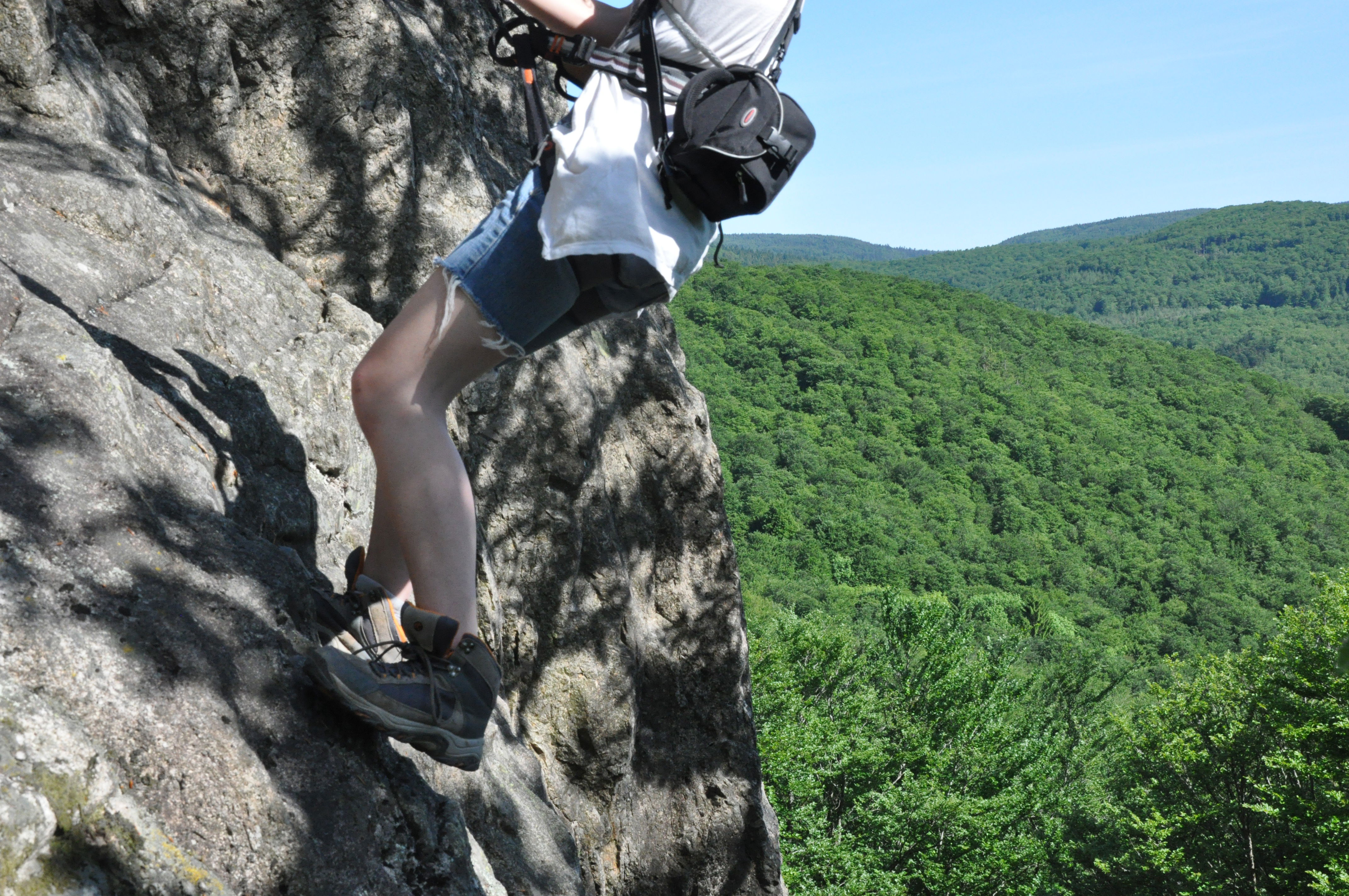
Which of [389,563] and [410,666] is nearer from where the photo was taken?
[410,666]

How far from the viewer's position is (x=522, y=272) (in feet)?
6.75

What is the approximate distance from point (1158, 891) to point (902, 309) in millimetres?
82029

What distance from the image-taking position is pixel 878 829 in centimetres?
2992

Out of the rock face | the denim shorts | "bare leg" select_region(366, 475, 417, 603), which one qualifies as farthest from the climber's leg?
the denim shorts

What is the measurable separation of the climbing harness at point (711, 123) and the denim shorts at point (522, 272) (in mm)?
111

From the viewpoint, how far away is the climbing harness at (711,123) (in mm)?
Answer: 1956

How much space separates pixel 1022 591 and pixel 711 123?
78087 millimetres

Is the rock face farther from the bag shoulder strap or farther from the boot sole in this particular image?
the bag shoulder strap

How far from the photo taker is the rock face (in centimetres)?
167

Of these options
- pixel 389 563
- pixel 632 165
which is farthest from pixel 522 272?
pixel 389 563

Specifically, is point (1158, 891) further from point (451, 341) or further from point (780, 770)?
point (451, 341)

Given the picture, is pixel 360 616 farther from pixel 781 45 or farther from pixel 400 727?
pixel 781 45

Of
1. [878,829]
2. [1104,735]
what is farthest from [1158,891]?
[1104,735]

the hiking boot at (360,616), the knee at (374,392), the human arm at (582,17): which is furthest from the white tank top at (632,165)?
the hiking boot at (360,616)
